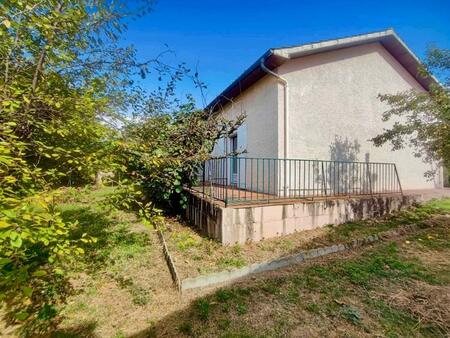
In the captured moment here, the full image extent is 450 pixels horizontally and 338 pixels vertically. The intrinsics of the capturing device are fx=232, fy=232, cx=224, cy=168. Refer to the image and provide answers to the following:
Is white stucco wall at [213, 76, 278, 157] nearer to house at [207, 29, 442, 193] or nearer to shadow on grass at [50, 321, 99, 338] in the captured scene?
house at [207, 29, 442, 193]

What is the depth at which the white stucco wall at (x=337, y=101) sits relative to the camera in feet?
23.4

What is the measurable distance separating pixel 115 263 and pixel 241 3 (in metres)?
8.12

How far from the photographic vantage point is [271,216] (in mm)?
4941

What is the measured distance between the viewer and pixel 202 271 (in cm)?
356

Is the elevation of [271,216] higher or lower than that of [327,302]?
higher

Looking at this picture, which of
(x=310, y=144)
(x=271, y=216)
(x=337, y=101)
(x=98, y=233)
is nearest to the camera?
(x=271, y=216)

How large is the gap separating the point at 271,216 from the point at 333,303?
217cm

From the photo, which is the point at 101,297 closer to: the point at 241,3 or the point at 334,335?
the point at 334,335

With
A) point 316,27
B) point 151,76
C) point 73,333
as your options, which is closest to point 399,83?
point 316,27

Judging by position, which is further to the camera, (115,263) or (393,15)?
(393,15)

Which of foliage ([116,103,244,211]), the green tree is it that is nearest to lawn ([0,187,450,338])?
the green tree

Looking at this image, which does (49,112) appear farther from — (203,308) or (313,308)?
(313,308)

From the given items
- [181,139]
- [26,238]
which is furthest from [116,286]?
[181,139]

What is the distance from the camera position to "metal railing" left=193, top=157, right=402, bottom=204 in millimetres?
5812
